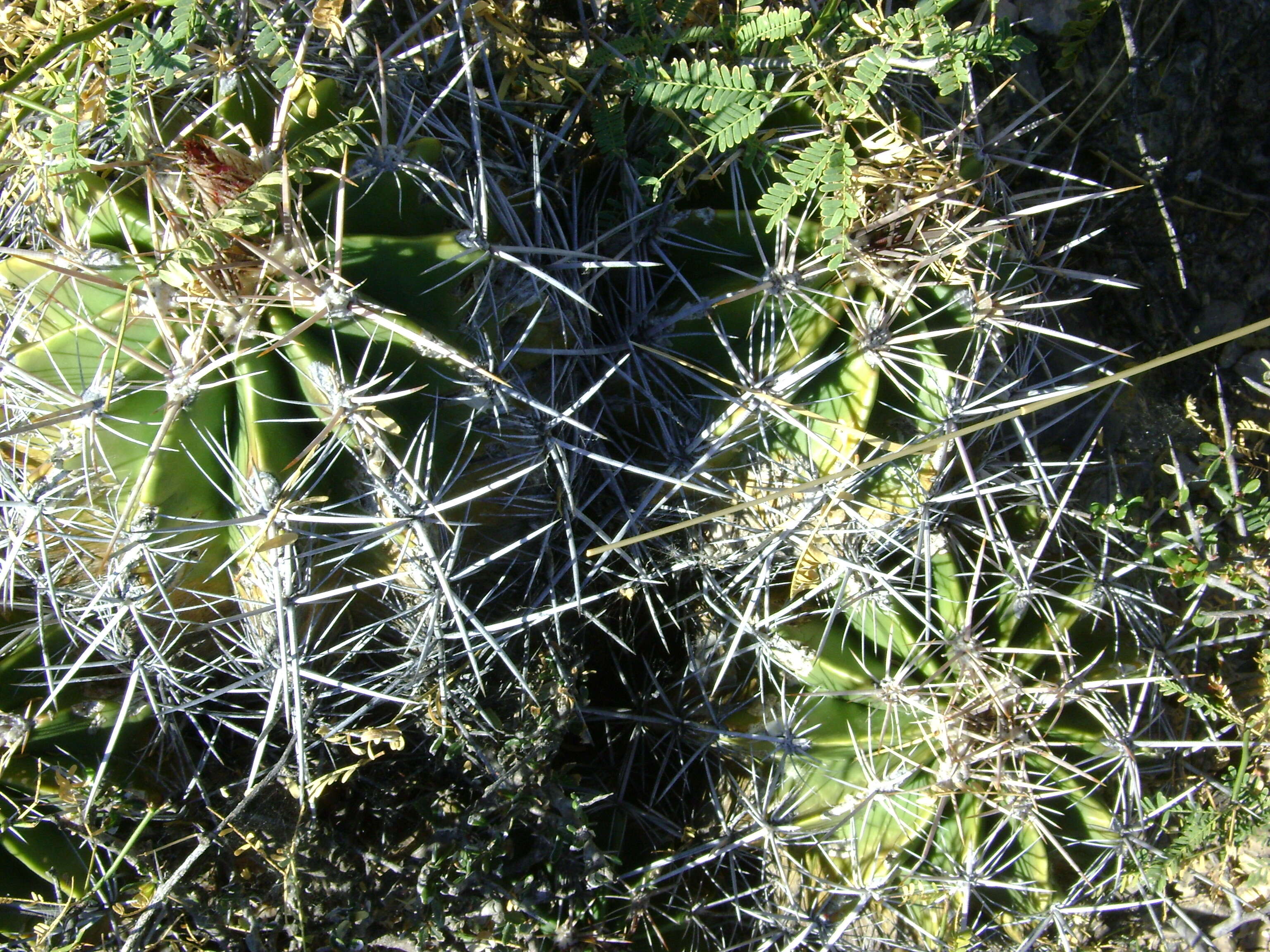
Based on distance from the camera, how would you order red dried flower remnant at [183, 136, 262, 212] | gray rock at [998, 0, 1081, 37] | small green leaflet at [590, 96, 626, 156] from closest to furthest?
red dried flower remnant at [183, 136, 262, 212] < small green leaflet at [590, 96, 626, 156] < gray rock at [998, 0, 1081, 37]

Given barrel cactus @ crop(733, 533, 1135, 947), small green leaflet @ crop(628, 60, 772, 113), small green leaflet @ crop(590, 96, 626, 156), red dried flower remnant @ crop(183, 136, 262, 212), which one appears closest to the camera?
red dried flower remnant @ crop(183, 136, 262, 212)

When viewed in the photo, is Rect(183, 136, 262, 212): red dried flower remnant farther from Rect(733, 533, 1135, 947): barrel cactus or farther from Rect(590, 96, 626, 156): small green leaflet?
Rect(733, 533, 1135, 947): barrel cactus

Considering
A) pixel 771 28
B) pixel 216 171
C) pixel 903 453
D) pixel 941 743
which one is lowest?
pixel 941 743

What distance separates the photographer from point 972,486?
178 cm

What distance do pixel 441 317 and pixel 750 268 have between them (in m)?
0.69

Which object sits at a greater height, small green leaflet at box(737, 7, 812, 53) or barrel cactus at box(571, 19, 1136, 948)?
small green leaflet at box(737, 7, 812, 53)

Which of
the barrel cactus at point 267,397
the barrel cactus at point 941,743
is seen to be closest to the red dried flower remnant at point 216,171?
the barrel cactus at point 267,397

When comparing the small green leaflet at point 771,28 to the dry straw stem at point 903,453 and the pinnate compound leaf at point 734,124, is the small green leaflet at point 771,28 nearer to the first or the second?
the pinnate compound leaf at point 734,124

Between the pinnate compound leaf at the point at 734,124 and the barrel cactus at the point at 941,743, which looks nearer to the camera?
the pinnate compound leaf at the point at 734,124

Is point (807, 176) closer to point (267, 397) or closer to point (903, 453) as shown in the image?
point (903, 453)

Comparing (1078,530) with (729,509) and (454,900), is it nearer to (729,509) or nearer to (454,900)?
(729,509)

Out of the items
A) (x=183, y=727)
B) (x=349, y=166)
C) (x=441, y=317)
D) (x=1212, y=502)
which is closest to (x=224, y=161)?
(x=349, y=166)

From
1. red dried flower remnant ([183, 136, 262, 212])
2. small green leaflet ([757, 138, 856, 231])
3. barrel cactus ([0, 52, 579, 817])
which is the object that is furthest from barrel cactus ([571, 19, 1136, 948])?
red dried flower remnant ([183, 136, 262, 212])

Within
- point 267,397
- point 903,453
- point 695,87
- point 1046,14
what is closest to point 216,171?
point 267,397
